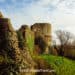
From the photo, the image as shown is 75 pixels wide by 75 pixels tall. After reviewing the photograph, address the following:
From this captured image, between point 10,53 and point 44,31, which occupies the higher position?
point 44,31

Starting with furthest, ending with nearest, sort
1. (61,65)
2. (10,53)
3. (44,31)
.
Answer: (44,31) → (61,65) → (10,53)

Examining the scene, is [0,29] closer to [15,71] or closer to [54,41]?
[15,71]

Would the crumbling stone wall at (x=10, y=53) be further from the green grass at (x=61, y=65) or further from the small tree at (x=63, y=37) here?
the small tree at (x=63, y=37)

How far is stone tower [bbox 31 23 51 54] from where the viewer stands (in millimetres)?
31656

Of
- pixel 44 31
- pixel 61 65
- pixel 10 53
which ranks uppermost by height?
Result: pixel 44 31

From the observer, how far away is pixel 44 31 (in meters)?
33.8

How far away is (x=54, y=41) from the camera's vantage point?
38.5m

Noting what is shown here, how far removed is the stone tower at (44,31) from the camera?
31.7 metres

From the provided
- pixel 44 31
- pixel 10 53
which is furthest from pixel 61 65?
pixel 44 31

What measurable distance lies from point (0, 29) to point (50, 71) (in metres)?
4.26

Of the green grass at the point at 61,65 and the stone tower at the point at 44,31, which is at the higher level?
the stone tower at the point at 44,31

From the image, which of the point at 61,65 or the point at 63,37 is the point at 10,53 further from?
the point at 63,37

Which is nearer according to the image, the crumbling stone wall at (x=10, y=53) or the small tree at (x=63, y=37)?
the crumbling stone wall at (x=10, y=53)

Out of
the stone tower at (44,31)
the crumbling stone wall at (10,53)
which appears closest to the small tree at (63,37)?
the stone tower at (44,31)
